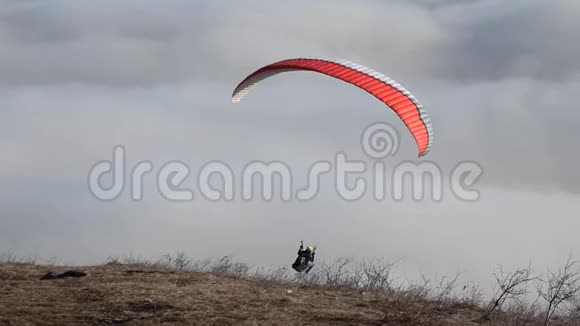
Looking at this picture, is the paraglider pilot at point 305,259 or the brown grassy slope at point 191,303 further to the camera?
the paraglider pilot at point 305,259

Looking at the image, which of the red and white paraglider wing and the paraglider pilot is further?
the paraglider pilot

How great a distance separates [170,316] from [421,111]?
19.2ft

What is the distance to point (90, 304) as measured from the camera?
14.2m

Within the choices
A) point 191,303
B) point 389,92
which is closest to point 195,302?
point 191,303

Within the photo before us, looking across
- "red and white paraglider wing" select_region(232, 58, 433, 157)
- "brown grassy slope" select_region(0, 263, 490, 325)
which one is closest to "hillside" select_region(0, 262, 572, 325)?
"brown grassy slope" select_region(0, 263, 490, 325)

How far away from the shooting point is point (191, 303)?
14328 millimetres

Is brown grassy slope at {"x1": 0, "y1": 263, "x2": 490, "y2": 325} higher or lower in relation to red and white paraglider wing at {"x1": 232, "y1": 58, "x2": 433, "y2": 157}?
lower

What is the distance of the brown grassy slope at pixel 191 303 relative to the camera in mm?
13594

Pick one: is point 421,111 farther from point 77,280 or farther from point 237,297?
point 77,280

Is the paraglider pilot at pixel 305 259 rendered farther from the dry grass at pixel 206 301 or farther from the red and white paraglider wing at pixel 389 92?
the red and white paraglider wing at pixel 389 92

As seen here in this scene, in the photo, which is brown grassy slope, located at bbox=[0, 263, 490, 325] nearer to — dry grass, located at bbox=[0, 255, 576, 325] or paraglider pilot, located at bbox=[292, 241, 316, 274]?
dry grass, located at bbox=[0, 255, 576, 325]

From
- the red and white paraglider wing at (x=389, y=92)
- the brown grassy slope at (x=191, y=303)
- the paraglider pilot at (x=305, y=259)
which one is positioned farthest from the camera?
the paraglider pilot at (x=305, y=259)

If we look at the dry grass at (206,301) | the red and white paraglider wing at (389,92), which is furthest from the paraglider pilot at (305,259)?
the red and white paraglider wing at (389,92)

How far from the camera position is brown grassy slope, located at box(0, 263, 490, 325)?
1359cm
